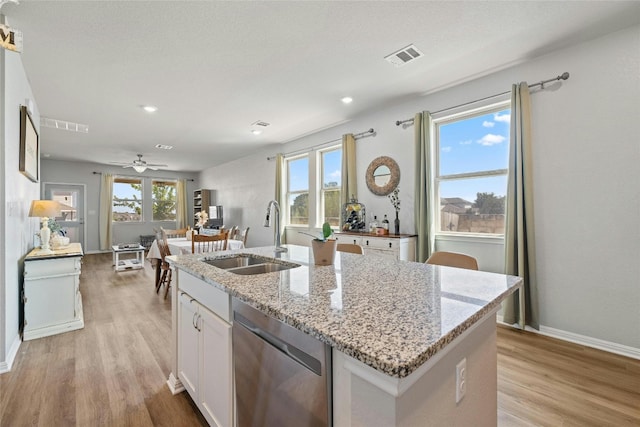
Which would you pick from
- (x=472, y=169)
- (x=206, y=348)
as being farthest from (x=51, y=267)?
(x=472, y=169)

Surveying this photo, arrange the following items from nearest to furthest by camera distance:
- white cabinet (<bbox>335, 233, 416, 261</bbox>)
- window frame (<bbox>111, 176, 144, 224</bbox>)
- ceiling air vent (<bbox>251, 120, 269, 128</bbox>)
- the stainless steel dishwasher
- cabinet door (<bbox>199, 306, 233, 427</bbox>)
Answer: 1. the stainless steel dishwasher
2. cabinet door (<bbox>199, 306, 233, 427</bbox>)
3. white cabinet (<bbox>335, 233, 416, 261</bbox>)
4. ceiling air vent (<bbox>251, 120, 269, 128</bbox>)
5. window frame (<bbox>111, 176, 144, 224</bbox>)

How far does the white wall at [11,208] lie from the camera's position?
2.12m

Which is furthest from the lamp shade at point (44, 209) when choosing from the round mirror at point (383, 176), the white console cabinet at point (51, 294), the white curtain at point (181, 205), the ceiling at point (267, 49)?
the white curtain at point (181, 205)

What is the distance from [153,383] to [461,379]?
79.4 inches

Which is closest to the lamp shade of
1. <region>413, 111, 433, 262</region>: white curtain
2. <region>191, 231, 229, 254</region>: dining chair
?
<region>191, 231, 229, 254</region>: dining chair

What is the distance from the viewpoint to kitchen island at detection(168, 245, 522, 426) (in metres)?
0.65

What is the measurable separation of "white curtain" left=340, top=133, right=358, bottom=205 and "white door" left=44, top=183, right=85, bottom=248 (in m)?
7.86

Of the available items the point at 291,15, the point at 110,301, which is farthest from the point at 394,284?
the point at 110,301

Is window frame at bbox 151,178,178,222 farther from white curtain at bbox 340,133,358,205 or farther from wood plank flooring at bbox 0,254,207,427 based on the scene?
white curtain at bbox 340,133,358,205

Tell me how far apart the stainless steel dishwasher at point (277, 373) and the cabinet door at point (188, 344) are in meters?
0.48

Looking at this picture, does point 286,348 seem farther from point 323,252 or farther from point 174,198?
point 174,198

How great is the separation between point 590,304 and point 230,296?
298 cm

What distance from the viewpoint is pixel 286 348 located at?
944 millimetres

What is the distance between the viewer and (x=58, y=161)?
7.64 meters
